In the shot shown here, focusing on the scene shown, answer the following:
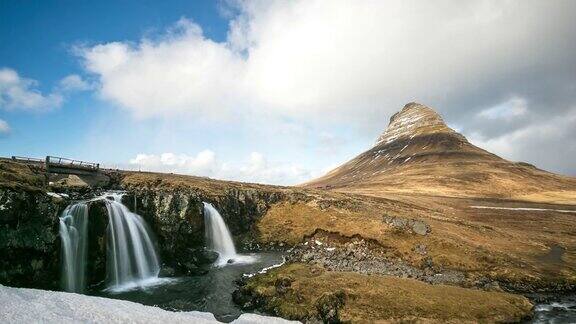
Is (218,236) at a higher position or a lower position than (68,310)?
higher

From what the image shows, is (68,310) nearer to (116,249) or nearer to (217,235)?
(116,249)

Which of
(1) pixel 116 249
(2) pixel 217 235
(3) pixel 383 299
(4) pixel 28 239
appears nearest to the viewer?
(3) pixel 383 299

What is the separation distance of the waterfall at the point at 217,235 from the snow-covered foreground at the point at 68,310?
29907 millimetres

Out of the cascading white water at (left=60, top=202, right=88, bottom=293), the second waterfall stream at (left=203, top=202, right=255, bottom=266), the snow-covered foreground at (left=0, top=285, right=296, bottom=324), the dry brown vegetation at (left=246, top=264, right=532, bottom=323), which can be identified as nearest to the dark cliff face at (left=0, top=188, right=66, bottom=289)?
the cascading white water at (left=60, top=202, right=88, bottom=293)

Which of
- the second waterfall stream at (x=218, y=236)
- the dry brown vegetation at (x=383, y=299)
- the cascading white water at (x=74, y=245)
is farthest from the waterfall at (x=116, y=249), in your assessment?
the dry brown vegetation at (x=383, y=299)

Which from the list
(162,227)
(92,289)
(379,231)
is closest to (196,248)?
(162,227)

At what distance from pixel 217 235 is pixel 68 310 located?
35.4 metres

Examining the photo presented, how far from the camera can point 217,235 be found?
55.2 meters

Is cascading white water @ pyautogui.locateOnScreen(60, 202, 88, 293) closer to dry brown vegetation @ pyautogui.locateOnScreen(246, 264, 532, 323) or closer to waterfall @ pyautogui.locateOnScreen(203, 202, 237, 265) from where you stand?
dry brown vegetation @ pyautogui.locateOnScreen(246, 264, 532, 323)

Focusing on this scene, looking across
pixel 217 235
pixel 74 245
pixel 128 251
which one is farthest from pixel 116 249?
pixel 217 235

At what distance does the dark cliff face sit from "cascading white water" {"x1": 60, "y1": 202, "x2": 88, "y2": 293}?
86cm

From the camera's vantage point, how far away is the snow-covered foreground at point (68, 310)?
18547mm

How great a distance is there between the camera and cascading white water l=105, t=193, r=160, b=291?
39.1 metres

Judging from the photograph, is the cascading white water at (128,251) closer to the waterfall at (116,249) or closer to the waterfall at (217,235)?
the waterfall at (116,249)
